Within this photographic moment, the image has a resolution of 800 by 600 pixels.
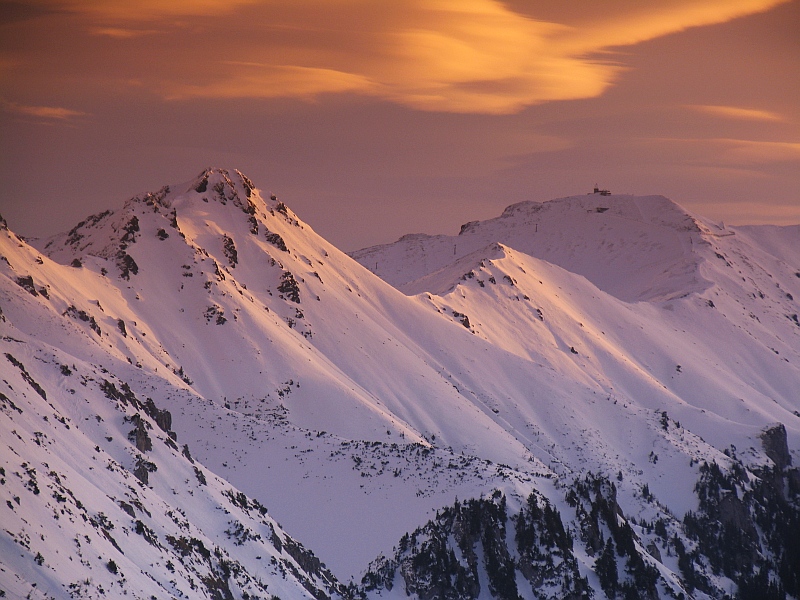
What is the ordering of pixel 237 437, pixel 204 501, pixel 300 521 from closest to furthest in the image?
pixel 204 501 < pixel 300 521 < pixel 237 437

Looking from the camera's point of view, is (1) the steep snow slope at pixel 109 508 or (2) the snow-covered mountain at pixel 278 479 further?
(2) the snow-covered mountain at pixel 278 479

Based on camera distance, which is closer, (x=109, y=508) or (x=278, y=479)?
(x=109, y=508)

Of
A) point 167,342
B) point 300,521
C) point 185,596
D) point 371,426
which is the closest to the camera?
point 185,596

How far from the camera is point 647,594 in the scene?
13438 centimetres

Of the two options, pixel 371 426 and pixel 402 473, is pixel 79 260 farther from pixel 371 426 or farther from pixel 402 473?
pixel 402 473

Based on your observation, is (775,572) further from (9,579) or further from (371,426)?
(9,579)

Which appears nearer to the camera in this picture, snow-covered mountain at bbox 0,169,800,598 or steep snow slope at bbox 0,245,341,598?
steep snow slope at bbox 0,245,341,598

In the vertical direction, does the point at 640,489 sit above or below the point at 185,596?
below

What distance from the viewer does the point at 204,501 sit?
109312mm

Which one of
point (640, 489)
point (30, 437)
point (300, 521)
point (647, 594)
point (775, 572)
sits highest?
point (30, 437)

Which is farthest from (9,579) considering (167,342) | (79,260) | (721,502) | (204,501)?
(721,502)

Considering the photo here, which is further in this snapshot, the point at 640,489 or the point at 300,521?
the point at 640,489

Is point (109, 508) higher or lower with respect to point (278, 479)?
higher

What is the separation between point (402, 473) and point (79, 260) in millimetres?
84176
